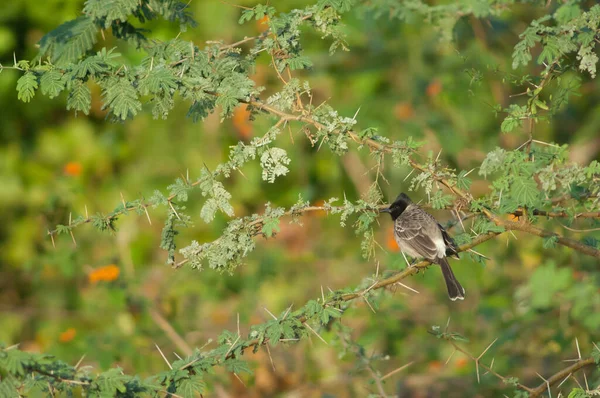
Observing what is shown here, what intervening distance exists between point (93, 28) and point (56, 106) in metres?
7.28

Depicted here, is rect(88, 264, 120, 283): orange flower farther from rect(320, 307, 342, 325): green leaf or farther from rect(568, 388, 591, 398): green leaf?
rect(568, 388, 591, 398): green leaf

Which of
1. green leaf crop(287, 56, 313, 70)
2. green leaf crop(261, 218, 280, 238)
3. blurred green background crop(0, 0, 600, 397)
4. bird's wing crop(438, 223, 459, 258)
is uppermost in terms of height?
green leaf crop(287, 56, 313, 70)

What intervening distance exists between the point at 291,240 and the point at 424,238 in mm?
5848

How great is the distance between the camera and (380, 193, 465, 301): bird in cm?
530

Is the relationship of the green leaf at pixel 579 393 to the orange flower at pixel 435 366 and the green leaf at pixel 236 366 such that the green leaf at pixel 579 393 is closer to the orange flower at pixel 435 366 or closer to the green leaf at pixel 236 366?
the green leaf at pixel 236 366

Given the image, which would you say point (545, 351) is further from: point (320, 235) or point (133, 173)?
point (133, 173)

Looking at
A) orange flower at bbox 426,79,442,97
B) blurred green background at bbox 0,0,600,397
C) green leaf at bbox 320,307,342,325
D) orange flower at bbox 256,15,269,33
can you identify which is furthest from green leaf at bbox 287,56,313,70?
orange flower at bbox 426,79,442,97

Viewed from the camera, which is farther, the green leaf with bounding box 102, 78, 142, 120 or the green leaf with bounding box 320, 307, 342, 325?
the green leaf with bounding box 320, 307, 342, 325

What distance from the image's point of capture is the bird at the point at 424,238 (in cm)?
530

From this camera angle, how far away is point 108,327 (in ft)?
25.3

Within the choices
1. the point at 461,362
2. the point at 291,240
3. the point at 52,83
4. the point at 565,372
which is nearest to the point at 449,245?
the point at 565,372

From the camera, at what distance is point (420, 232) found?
5.75 meters

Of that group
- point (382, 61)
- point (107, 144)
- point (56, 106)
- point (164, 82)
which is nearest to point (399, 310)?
point (382, 61)

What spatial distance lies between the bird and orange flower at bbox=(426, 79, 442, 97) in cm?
364
